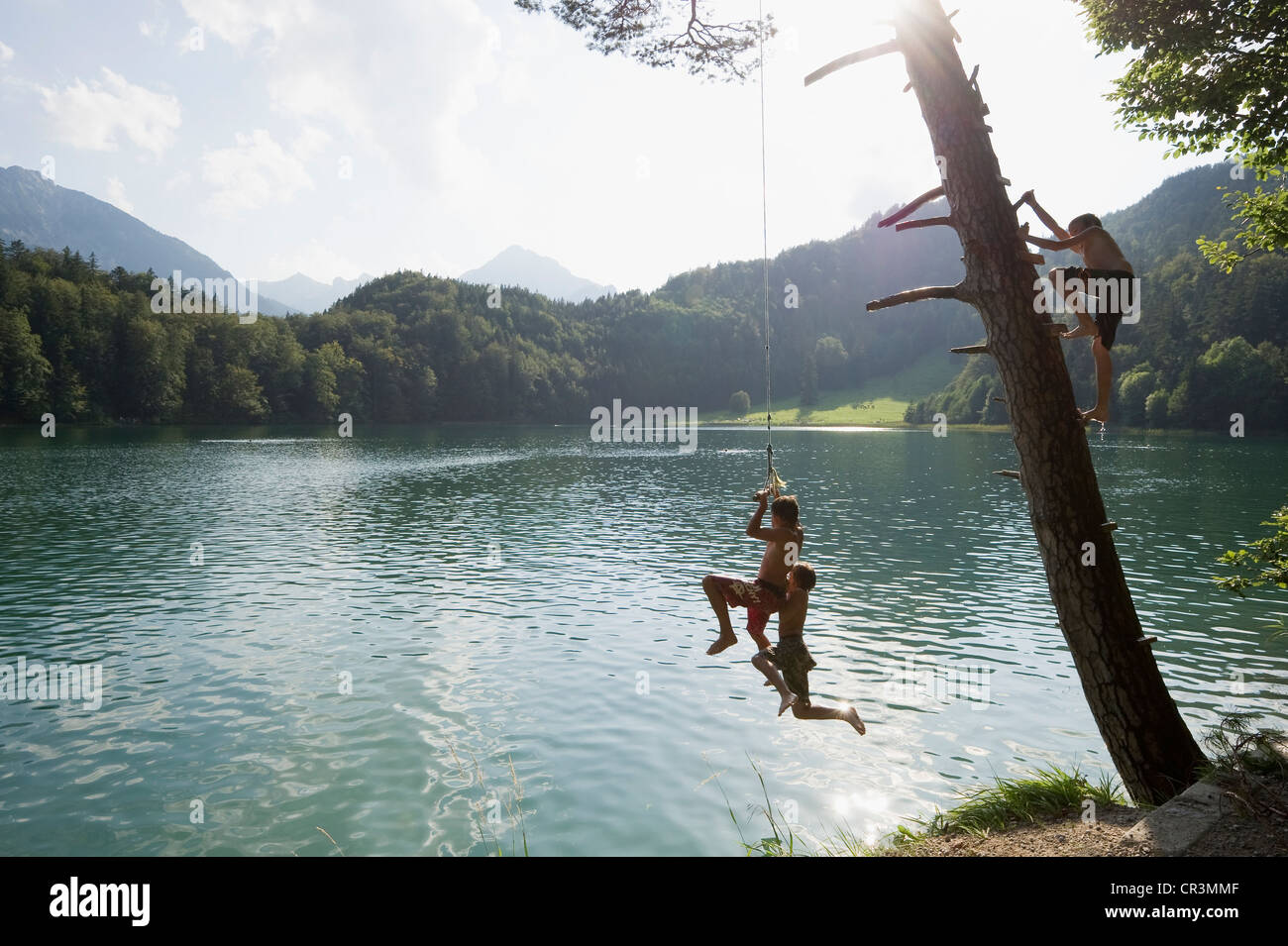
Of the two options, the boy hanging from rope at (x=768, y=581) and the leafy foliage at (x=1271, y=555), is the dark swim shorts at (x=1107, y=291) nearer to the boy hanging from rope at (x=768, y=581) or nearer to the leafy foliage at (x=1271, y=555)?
the boy hanging from rope at (x=768, y=581)

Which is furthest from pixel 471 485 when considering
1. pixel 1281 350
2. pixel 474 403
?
pixel 474 403

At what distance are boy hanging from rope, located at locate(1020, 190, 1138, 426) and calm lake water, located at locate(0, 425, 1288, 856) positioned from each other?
671 centimetres

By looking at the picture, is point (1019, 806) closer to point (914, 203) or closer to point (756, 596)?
point (756, 596)

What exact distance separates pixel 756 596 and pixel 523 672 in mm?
10102

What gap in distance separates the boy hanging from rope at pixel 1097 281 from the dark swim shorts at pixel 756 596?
3.02m

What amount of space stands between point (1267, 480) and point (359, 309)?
182350mm

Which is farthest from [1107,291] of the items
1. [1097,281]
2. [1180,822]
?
[1180,822]

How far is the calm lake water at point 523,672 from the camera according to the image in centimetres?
1078

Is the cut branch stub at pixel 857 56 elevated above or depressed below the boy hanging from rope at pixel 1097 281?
above

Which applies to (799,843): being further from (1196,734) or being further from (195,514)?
(195,514)

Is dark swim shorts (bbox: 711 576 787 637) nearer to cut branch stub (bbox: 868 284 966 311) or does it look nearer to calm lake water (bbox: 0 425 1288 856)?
cut branch stub (bbox: 868 284 966 311)

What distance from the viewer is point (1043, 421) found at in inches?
257

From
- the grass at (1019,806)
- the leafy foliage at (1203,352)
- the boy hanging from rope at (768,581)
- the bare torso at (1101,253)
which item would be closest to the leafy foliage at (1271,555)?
the grass at (1019,806)
